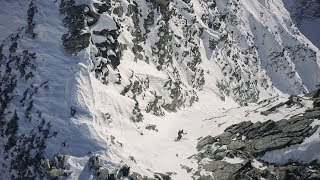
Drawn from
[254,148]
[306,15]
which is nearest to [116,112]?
[254,148]

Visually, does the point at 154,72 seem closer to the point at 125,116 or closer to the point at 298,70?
the point at 125,116

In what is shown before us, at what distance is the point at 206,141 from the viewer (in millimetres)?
31938

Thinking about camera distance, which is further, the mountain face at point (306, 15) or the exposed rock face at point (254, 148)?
the mountain face at point (306, 15)

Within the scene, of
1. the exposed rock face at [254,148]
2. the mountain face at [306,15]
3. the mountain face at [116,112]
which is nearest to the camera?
the exposed rock face at [254,148]

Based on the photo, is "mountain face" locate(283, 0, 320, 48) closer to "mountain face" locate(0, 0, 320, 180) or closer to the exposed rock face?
"mountain face" locate(0, 0, 320, 180)

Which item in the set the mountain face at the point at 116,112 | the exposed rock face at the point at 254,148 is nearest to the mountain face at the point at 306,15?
the mountain face at the point at 116,112

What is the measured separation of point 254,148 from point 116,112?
35.5 ft

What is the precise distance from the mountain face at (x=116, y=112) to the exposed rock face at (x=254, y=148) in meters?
0.08

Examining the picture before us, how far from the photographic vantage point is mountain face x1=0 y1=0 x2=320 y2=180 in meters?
24.8

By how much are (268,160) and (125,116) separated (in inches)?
447

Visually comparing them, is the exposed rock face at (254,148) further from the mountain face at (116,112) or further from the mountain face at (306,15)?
the mountain face at (306,15)

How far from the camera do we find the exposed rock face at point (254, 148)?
2428 centimetres

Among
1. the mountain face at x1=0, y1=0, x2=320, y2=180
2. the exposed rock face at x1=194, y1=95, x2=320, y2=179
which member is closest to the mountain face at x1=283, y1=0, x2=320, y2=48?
the mountain face at x1=0, y1=0, x2=320, y2=180

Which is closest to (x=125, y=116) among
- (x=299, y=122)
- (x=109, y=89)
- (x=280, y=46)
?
(x=109, y=89)
